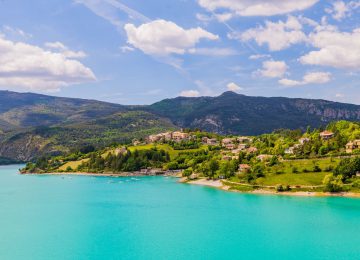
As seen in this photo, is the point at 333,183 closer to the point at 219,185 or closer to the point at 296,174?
the point at 296,174

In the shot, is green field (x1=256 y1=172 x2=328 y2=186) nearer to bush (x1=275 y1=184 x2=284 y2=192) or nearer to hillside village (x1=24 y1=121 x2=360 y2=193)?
hillside village (x1=24 y1=121 x2=360 y2=193)

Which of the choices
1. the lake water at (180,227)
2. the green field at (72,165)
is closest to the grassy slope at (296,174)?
the lake water at (180,227)

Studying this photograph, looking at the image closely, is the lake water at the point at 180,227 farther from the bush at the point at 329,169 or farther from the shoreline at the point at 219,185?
the bush at the point at 329,169

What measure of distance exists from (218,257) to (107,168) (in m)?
101

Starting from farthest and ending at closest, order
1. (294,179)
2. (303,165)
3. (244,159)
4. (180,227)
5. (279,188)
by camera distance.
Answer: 1. (244,159)
2. (303,165)
3. (294,179)
4. (279,188)
5. (180,227)

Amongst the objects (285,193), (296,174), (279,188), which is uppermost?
(296,174)

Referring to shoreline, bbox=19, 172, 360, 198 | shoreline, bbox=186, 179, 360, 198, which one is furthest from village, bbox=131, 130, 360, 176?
shoreline, bbox=186, 179, 360, 198

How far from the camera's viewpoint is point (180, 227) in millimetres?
51812

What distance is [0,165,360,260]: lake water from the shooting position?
4144 cm

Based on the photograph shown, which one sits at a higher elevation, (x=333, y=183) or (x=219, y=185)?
(x=333, y=183)

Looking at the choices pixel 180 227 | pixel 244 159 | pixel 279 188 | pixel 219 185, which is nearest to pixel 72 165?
pixel 244 159

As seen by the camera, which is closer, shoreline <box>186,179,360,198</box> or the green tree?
shoreline <box>186,179,360,198</box>

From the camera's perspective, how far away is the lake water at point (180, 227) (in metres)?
41.4

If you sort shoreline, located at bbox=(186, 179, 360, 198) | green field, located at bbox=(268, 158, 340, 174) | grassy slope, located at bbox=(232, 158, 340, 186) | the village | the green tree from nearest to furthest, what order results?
shoreline, located at bbox=(186, 179, 360, 198)
the green tree
grassy slope, located at bbox=(232, 158, 340, 186)
green field, located at bbox=(268, 158, 340, 174)
the village
